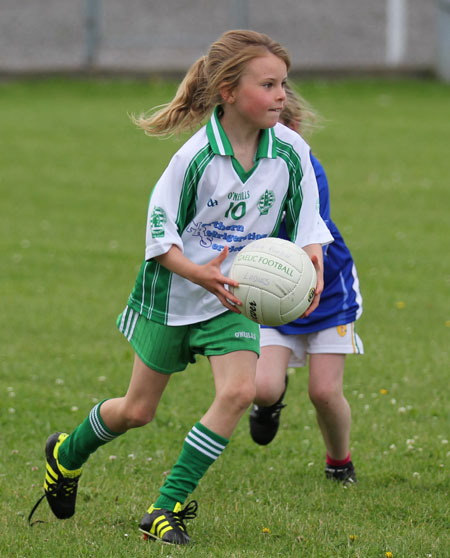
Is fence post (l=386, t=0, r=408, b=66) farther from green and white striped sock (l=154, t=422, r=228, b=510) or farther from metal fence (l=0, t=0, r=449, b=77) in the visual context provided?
green and white striped sock (l=154, t=422, r=228, b=510)

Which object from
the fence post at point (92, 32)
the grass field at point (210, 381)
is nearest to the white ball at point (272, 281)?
the grass field at point (210, 381)

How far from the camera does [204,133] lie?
4.52 metres

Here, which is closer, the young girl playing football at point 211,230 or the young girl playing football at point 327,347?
the young girl playing football at point 211,230

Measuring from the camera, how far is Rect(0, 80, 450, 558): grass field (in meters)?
4.69

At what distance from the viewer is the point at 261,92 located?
14.8 ft

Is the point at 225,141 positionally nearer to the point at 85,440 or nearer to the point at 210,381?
the point at 85,440

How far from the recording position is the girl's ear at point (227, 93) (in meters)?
4.57

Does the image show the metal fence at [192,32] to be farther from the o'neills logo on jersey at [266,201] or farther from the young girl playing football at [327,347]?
the o'neills logo on jersey at [266,201]

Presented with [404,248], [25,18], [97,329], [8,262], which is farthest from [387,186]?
[25,18]

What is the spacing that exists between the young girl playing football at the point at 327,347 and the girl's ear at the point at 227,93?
30.8 inches

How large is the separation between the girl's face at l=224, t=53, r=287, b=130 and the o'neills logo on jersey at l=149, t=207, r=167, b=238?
581mm

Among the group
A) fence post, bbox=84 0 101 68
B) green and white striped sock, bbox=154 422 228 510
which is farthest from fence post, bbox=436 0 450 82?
green and white striped sock, bbox=154 422 228 510

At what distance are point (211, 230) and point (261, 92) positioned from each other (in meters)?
0.63

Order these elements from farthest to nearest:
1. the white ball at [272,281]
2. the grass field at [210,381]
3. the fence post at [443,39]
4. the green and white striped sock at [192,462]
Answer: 1. the fence post at [443,39]
2. the grass field at [210,381]
3. the green and white striped sock at [192,462]
4. the white ball at [272,281]
